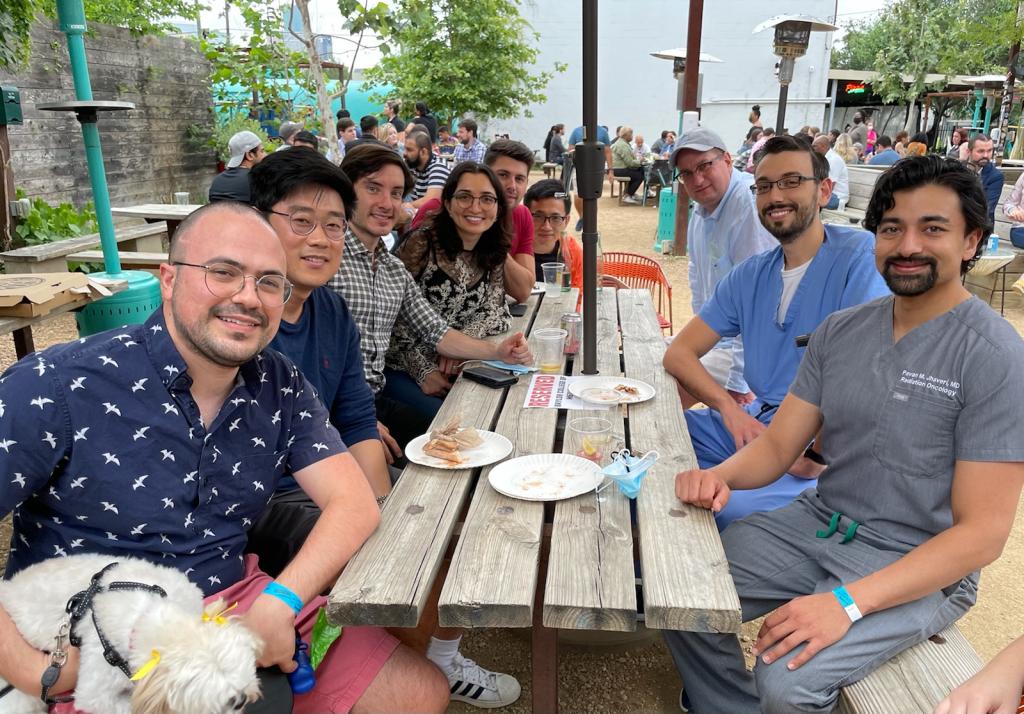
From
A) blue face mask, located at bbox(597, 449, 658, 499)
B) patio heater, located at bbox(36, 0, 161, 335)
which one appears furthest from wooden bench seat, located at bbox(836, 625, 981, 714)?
patio heater, located at bbox(36, 0, 161, 335)

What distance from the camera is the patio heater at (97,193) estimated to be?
12.9ft

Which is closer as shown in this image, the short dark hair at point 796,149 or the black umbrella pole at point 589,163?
the black umbrella pole at point 589,163

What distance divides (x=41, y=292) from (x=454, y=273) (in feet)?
6.81

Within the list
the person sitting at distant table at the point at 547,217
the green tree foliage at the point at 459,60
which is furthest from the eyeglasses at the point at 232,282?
the green tree foliage at the point at 459,60

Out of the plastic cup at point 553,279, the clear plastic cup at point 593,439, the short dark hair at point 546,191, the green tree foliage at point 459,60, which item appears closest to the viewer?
the clear plastic cup at point 593,439

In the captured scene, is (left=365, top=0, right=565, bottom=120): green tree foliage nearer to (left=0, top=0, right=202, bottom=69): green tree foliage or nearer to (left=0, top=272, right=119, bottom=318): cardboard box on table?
(left=0, top=0, right=202, bottom=69): green tree foliage

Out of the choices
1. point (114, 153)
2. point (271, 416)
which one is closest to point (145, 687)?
point (271, 416)

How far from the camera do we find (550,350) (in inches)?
123

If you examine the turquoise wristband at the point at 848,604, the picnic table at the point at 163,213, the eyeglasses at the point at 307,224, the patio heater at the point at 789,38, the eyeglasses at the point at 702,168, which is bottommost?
the turquoise wristband at the point at 848,604

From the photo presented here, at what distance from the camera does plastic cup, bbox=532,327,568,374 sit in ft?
9.99

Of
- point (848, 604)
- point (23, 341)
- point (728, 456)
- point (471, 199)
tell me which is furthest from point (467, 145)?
point (848, 604)

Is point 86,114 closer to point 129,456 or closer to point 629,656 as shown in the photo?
point 129,456

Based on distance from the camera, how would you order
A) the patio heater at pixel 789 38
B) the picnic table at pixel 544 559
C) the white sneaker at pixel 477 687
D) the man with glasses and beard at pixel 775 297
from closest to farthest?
the picnic table at pixel 544 559, the white sneaker at pixel 477 687, the man with glasses and beard at pixel 775 297, the patio heater at pixel 789 38

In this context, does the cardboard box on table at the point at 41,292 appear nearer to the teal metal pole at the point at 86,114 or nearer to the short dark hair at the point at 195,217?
the teal metal pole at the point at 86,114
